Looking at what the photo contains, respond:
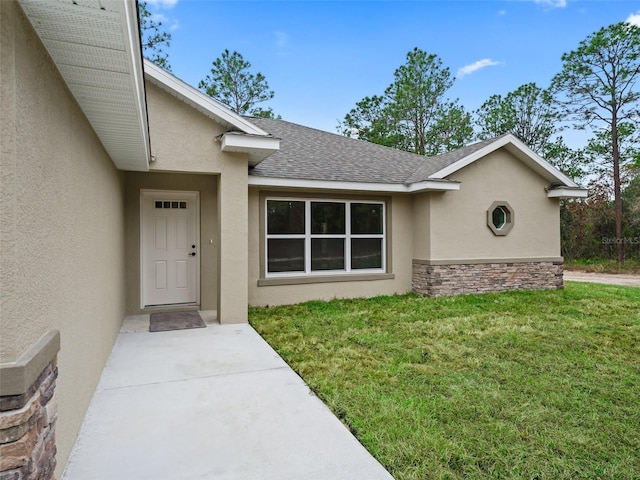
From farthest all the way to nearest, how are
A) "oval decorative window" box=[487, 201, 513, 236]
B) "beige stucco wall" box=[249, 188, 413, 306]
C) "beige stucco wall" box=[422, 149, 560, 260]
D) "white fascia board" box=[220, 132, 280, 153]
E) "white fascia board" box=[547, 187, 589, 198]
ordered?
"white fascia board" box=[547, 187, 589, 198] < "oval decorative window" box=[487, 201, 513, 236] < "beige stucco wall" box=[422, 149, 560, 260] < "beige stucco wall" box=[249, 188, 413, 306] < "white fascia board" box=[220, 132, 280, 153]

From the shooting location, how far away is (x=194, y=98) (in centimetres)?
664

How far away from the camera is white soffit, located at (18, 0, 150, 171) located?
6.94 ft

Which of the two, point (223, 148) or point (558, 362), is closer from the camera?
point (558, 362)

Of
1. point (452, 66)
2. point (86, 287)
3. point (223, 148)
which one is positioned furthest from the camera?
point (452, 66)

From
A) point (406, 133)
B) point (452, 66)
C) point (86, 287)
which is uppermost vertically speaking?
point (452, 66)

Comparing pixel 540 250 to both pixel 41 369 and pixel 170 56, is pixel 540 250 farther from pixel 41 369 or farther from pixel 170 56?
pixel 170 56

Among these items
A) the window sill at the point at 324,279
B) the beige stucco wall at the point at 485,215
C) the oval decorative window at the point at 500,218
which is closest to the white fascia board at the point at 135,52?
the window sill at the point at 324,279

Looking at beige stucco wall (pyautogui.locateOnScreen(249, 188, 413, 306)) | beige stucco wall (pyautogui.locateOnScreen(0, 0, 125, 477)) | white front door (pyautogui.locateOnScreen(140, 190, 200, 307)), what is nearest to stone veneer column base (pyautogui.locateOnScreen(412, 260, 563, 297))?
beige stucco wall (pyautogui.locateOnScreen(249, 188, 413, 306))

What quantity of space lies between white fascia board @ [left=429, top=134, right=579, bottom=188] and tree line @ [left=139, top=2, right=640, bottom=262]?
12907 mm

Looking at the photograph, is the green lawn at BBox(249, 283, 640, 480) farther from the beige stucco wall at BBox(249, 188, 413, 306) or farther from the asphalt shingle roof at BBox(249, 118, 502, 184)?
the asphalt shingle roof at BBox(249, 118, 502, 184)

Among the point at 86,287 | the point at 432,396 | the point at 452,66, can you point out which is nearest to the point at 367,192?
the point at 432,396

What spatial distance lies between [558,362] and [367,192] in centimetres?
579

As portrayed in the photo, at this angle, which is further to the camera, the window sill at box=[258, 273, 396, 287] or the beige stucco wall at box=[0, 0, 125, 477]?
the window sill at box=[258, 273, 396, 287]

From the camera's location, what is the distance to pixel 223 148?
22.6ft
